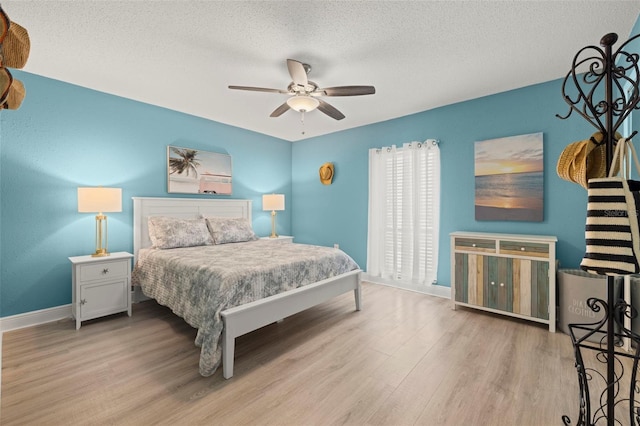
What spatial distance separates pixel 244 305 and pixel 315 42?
221 cm

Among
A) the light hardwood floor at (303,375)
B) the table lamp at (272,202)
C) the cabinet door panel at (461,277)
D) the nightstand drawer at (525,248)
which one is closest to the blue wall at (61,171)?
the light hardwood floor at (303,375)

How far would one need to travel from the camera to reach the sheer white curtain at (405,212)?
13.0 ft

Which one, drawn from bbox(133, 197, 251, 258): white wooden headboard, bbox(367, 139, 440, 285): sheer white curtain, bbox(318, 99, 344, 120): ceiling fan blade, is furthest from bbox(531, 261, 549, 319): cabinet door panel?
bbox(133, 197, 251, 258): white wooden headboard

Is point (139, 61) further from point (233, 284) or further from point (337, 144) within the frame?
point (337, 144)

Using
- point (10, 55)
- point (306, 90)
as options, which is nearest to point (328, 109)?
point (306, 90)

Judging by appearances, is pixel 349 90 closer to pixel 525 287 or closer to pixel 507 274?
pixel 507 274

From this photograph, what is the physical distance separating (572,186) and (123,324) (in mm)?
4877

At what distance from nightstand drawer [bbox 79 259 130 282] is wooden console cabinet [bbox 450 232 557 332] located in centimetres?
371

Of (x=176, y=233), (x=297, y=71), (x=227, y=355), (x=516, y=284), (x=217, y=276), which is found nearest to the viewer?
(x=227, y=355)

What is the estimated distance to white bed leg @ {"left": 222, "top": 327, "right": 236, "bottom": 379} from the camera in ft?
6.82

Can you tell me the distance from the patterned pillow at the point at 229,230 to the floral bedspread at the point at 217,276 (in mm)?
350

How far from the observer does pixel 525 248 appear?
9.72 ft

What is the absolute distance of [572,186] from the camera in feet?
9.91

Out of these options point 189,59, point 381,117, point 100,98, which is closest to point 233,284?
point 189,59
